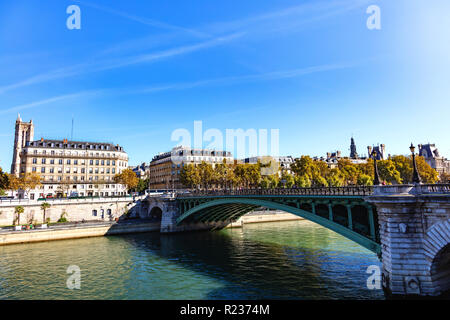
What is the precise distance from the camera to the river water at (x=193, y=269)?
1909cm

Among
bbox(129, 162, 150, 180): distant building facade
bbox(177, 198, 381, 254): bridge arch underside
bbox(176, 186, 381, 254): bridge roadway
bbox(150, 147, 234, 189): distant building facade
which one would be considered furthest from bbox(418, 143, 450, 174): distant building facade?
bbox(129, 162, 150, 180): distant building facade

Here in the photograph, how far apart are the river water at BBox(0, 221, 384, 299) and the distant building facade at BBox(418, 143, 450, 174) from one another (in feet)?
257

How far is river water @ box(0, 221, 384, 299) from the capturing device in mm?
19094

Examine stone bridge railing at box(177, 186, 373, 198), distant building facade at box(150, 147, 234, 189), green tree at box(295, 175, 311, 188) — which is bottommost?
stone bridge railing at box(177, 186, 373, 198)

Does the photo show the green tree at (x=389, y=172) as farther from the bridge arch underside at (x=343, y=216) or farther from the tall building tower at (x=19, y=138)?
the tall building tower at (x=19, y=138)

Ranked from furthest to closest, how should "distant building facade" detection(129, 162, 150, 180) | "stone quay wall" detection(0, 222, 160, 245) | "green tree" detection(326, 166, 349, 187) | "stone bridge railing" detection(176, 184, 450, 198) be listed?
"distant building facade" detection(129, 162, 150, 180) → "green tree" detection(326, 166, 349, 187) → "stone quay wall" detection(0, 222, 160, 245) → "stone bridge railing" detection(176, 184, 450, 198)

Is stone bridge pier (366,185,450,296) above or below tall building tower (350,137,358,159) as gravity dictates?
below

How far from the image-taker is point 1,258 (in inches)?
1172

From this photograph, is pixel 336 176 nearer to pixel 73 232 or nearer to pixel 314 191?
pixel 314 191

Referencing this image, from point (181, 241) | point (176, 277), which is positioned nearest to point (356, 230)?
point (176, 277)

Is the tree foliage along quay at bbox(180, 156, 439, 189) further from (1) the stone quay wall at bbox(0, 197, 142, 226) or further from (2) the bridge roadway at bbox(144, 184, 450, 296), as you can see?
(2) the bridge roadway at bbox(144, 184, 450, 296)

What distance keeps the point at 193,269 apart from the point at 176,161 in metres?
66.3

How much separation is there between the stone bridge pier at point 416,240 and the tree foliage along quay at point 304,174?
48823mm

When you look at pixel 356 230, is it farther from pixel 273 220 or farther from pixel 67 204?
pixel 67 204
